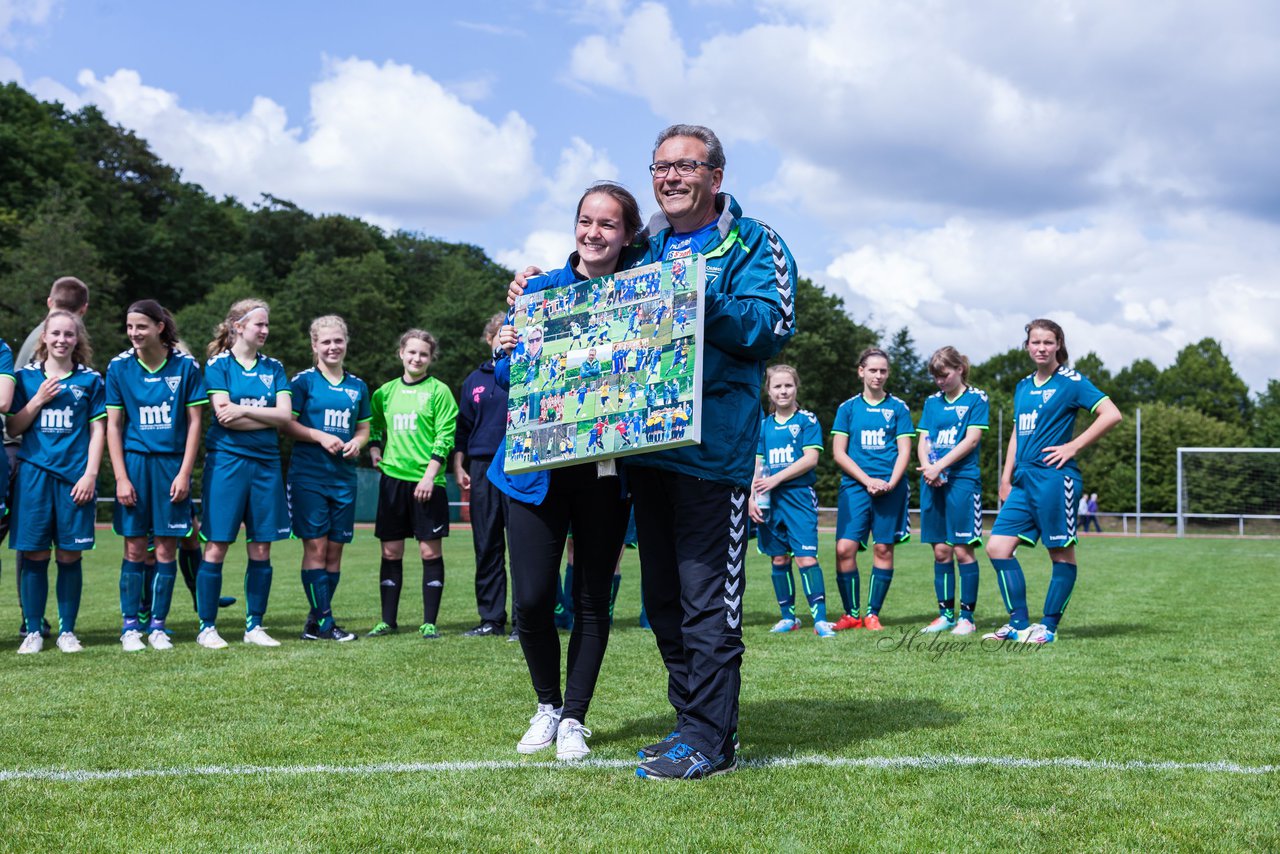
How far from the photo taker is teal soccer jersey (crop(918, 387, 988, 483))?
9.07 metres

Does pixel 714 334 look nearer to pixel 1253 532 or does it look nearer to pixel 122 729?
pixel 122 729

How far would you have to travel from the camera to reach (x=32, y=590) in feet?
24.8

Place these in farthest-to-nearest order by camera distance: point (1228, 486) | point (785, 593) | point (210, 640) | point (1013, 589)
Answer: point (1228, 486)
point (785, 593)
point (1013, 589)
point (210, 640)

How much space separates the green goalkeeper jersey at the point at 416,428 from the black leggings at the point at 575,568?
4190 mm

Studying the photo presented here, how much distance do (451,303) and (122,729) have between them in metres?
58.1

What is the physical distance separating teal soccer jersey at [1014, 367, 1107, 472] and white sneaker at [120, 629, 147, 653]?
5.98m

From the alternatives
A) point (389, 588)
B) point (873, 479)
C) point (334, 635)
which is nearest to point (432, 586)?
point (389, 588)

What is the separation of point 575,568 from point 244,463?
3.88 m

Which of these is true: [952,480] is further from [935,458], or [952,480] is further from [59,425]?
[59,425]

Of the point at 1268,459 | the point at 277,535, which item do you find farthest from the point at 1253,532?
the point at 277,535

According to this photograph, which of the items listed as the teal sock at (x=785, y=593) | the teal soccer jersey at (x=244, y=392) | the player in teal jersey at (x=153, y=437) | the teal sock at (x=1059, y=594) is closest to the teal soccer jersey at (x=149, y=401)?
the player in teal jersey at (x=153, y=437)

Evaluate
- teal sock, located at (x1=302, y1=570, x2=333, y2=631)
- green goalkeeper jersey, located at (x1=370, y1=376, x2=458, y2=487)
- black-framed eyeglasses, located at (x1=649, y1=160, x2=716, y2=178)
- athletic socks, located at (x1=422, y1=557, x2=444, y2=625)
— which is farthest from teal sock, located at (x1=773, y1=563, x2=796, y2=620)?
black-framed eyeglasses, located at (x1=649, y1=160, x2=716, y2=178)

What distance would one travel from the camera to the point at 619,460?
14.4 feet

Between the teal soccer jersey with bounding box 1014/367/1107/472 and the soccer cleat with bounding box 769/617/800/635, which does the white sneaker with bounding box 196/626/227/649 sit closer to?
the soccer cleat with bounding box 769/617/800/635
